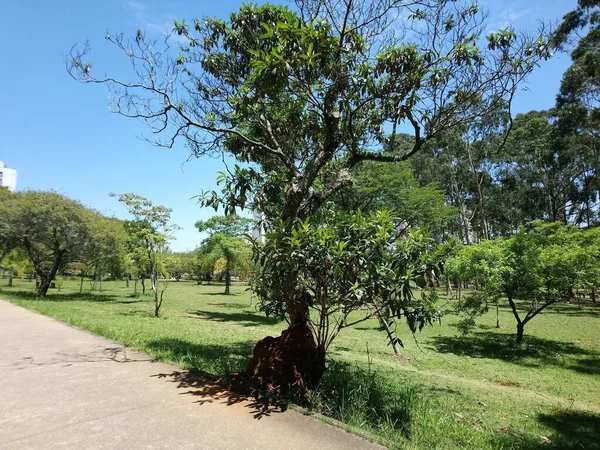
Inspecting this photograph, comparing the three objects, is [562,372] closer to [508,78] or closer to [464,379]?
[464,379]

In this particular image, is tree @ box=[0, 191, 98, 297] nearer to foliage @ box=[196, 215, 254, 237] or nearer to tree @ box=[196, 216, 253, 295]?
tree @ box=[196, 216, 253, 295]

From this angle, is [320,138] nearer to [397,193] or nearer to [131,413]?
[131,413]

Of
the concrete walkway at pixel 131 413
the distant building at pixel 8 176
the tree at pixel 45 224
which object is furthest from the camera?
the distant building at pixel 8 176

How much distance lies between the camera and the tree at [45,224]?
18562 millimetres

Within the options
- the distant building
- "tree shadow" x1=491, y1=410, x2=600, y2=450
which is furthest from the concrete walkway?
the distant building

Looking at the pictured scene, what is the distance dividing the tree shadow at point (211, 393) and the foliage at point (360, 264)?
1.33 m

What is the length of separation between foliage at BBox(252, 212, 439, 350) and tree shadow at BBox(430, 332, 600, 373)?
8.84 m

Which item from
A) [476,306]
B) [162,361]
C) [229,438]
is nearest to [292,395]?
[229,438]

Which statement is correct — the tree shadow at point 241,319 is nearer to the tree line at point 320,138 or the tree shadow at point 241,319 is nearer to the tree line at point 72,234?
the tree line at point 72,234

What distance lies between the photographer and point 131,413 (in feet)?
12.9

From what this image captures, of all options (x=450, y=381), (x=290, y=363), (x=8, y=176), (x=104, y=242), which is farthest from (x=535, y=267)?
(x=8, y=176)

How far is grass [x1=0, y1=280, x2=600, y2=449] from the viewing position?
428 centimetres

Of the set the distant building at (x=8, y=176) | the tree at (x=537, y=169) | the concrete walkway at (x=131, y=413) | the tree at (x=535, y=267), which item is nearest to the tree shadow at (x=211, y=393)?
the concrete walkway at (x=131, y=413)

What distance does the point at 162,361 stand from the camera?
624cm
